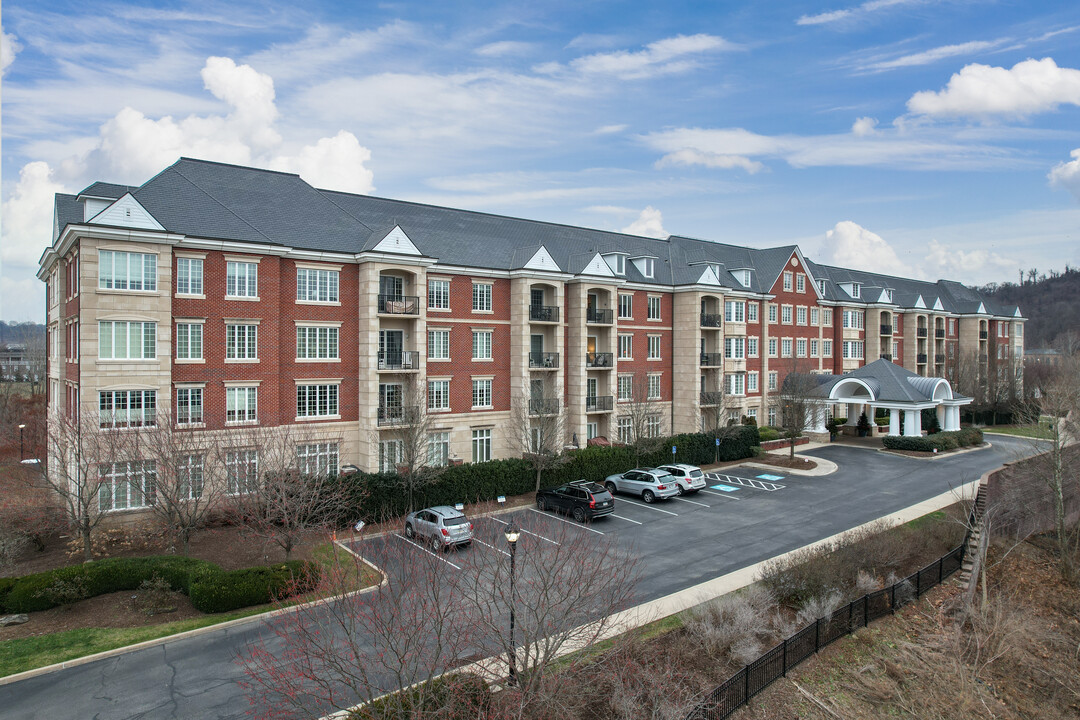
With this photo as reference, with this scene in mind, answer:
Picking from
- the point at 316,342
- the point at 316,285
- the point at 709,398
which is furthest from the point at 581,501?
the point at 709,398

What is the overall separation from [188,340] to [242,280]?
3.48 metres

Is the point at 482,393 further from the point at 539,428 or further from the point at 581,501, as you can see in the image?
the point at 581,501

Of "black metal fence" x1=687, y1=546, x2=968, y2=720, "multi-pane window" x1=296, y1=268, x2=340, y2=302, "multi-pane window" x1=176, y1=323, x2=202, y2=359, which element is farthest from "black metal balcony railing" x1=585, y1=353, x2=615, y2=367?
"multi-pane window" x1=176, y1=323, x2=202, y2=359

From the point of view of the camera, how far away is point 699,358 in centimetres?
4538

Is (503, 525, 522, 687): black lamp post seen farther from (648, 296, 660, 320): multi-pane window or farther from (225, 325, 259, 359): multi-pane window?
(648, 296, 660, 320): multi-pane window

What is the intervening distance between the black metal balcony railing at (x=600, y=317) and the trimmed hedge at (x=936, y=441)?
24124 mm

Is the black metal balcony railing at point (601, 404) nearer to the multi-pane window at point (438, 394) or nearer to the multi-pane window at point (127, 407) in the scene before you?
the multi-pane window at point (438, 394)

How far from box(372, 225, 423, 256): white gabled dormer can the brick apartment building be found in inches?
3.9

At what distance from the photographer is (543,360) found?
124 ft

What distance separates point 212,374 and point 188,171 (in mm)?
10388

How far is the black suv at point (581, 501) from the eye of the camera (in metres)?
27.7

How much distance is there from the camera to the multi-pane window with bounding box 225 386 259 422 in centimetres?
2759

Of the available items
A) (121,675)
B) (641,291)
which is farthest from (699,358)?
(121,675)

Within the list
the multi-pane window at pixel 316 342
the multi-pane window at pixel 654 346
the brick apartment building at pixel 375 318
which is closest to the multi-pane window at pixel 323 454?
the brick apartment building at pixel 375 318
